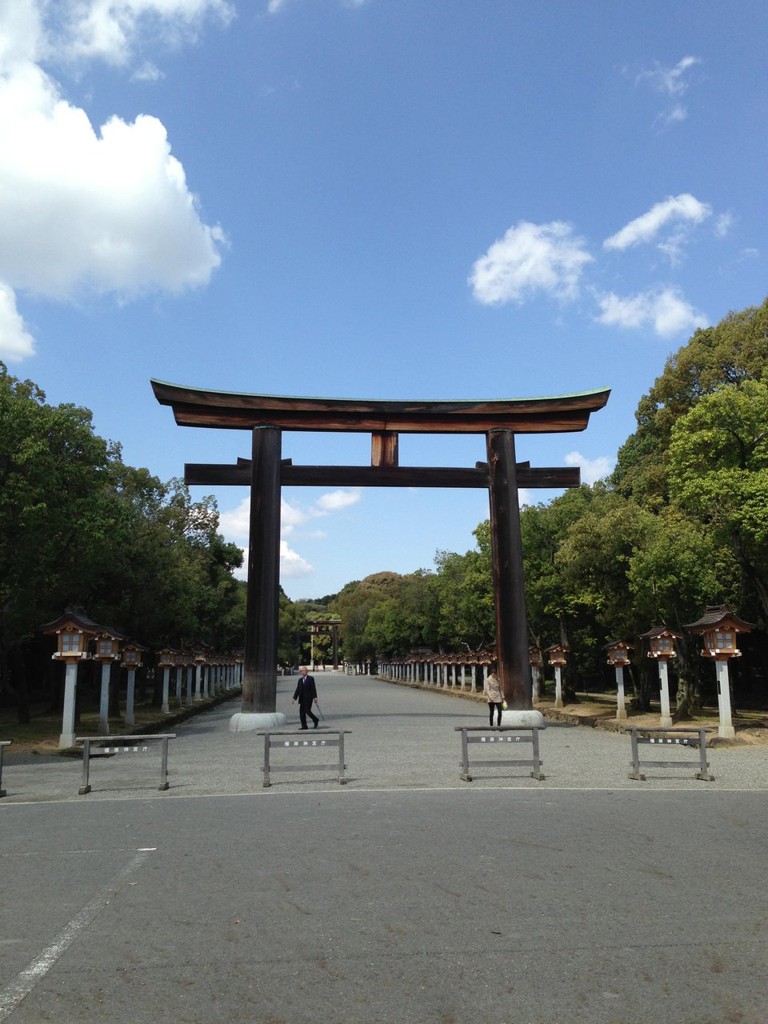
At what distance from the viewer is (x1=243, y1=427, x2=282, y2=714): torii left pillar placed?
21766mm

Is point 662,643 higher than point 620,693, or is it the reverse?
point 662,643

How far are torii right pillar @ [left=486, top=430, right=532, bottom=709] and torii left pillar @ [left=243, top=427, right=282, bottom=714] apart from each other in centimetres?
651

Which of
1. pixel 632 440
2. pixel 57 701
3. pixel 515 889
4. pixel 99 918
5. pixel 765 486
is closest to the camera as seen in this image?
pixel 99 918

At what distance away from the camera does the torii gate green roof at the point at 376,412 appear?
23.4 meters

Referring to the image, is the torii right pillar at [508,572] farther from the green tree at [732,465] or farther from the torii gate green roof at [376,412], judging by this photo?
the green tree at [732,465]

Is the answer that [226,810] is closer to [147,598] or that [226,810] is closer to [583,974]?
[583,974]

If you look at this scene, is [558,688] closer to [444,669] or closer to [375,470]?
[375,470]

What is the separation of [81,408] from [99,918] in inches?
828

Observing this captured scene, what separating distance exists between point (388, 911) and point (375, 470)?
1926 cm

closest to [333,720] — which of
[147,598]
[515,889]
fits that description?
[147,598]

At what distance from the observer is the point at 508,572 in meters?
23.5

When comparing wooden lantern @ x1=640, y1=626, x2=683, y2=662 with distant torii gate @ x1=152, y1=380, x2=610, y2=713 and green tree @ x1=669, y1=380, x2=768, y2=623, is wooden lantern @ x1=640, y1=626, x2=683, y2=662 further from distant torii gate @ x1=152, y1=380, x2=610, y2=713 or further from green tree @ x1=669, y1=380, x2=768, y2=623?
distant torii gate @ x1=152, y1=380, x2=610, y2=713

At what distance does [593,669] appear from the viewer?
44875mm

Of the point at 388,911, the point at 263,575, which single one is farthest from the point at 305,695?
the point at 388,911
